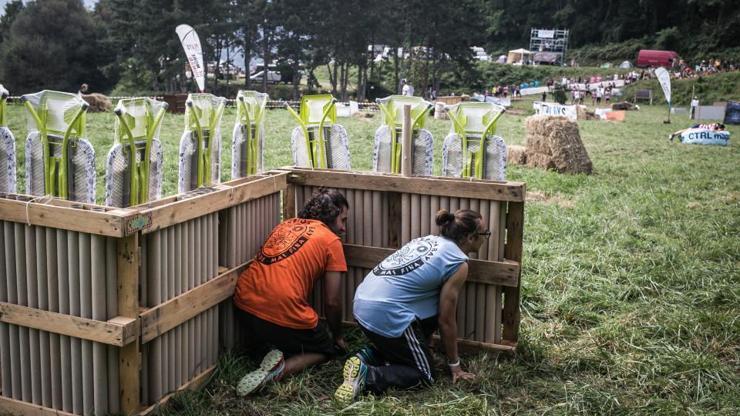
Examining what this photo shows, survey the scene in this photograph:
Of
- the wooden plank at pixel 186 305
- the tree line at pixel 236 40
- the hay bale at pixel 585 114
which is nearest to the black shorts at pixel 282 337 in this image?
the wooden plank at pixel 186 305

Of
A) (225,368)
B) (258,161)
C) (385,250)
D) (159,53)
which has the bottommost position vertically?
(225,368)

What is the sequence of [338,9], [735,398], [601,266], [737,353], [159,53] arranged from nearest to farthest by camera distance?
[735,398]
[737,353]
[601,266]
[159,53]
[338,9]

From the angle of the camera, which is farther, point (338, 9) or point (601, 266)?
point (338, 9)

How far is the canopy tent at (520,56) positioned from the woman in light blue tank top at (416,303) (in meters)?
79.0

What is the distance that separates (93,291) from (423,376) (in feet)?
7.10

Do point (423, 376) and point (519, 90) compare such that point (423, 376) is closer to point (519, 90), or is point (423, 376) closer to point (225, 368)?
point (225, 368)

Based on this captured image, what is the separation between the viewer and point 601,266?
24.7 ft

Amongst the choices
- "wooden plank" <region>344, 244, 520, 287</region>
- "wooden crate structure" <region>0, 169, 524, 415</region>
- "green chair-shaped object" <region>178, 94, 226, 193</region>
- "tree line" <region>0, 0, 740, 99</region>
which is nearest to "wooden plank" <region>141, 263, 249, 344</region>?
"wooden crate structure" <region>0, 169, 524, 415</region>

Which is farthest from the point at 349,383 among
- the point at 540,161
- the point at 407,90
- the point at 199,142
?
the point at 407,90

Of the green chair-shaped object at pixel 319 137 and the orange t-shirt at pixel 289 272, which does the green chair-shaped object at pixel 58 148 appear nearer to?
the orange t-shirt at pixel 289 272

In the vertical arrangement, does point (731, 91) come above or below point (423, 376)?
above

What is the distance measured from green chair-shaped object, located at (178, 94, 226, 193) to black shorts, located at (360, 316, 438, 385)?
1546mm

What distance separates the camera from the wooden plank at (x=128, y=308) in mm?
3887

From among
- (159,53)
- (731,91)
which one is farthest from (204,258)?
(731,91)
